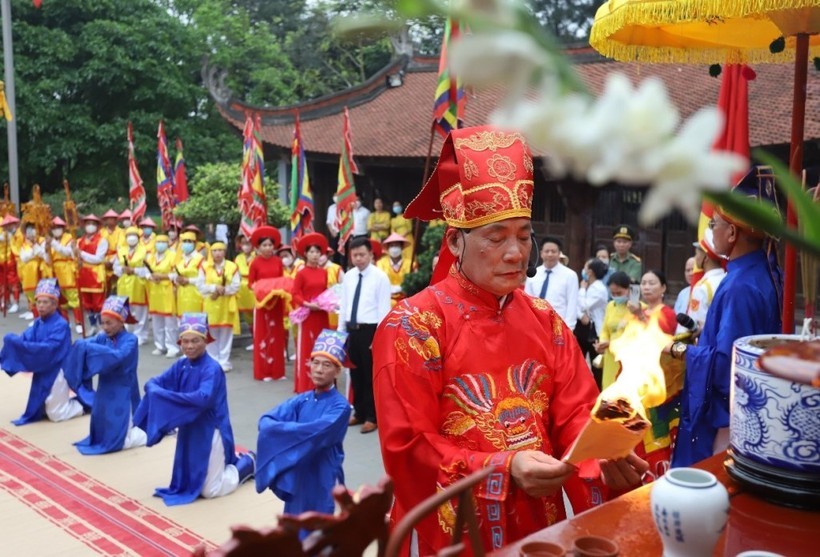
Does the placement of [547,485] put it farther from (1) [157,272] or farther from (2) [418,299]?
(1) [157,272]

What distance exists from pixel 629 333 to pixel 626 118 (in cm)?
190

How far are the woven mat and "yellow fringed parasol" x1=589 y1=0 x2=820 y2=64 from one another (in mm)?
3026

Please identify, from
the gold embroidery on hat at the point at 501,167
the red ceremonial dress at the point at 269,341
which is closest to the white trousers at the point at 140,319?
the red ceremonial dress at the point at 269,341

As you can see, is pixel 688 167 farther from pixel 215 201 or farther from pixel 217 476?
pixel 215 201

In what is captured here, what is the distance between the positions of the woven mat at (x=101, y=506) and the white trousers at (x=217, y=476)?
0.19 ft

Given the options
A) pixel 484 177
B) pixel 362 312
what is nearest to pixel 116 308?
pixel 362 312

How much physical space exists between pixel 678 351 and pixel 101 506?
3.99 meters

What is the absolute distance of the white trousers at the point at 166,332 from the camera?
1062 centimetres

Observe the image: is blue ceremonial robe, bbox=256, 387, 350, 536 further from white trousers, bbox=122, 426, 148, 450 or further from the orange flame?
white trousers, bbox=122, 426, 148, 450

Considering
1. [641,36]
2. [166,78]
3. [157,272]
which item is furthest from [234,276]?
[166,78]

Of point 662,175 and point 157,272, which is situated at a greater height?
point 662,175

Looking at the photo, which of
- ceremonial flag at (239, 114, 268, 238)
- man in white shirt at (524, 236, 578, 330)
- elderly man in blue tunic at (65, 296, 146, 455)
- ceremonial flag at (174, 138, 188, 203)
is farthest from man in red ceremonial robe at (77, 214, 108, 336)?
man in white shirt at (524, 236, 578, 330)

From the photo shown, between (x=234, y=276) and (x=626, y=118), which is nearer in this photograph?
(x=626, y=118)

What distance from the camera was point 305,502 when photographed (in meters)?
4.52
